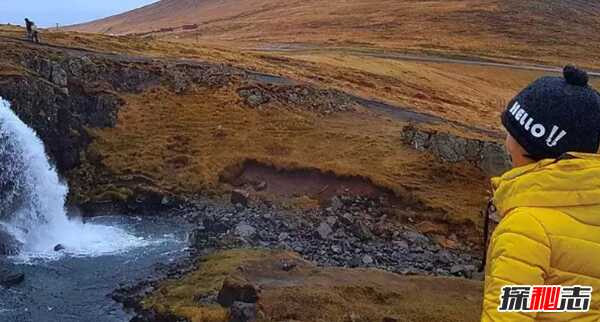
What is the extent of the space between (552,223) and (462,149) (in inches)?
866

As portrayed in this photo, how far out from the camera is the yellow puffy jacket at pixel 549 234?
2.86 meters

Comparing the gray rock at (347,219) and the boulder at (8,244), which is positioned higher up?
the boulder at (8,244)

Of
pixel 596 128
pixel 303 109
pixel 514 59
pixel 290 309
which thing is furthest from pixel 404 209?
pixel 514 59

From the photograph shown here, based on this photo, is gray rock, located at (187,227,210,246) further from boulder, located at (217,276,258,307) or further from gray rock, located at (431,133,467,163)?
gray rock, located at (431,133,467,163)

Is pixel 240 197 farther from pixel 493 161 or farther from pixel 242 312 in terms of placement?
pixel 242 312

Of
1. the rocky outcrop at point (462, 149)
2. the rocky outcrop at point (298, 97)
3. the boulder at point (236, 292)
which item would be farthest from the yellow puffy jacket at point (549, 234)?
the rocky outcrop at point (298, 97)

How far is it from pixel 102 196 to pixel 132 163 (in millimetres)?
2010

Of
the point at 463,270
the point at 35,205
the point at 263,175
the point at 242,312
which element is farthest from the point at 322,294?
the point at 35,205

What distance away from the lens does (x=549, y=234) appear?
113 inches

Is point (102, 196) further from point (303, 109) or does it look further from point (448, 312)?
point (448, 312)

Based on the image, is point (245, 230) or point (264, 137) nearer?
point (245, 230)

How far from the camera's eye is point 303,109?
28703 millimetres

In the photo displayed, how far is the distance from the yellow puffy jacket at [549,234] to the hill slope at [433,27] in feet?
172

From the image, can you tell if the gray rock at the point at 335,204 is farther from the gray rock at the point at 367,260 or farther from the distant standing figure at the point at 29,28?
the distant standing figure at the point at 29,28
